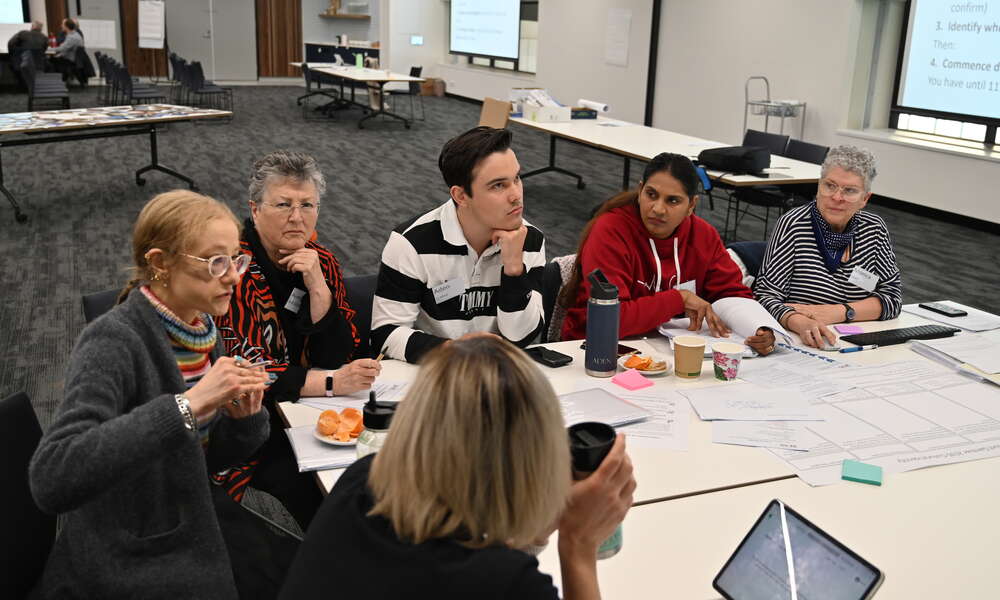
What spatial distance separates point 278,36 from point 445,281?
1719cm

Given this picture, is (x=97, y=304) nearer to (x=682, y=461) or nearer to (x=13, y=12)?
(x=682, y=461)

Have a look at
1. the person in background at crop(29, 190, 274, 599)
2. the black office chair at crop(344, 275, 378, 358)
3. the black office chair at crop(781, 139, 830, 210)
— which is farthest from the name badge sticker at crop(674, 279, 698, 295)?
the black office chair at crop(781, 139, 830, 210)

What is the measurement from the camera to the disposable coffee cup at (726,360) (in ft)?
7.17

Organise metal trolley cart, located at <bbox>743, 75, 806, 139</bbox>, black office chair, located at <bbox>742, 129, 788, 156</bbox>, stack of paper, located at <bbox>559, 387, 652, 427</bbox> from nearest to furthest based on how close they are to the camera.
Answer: stack of paper, located at <bbox>559, 387, 652, 427</bbox>, black office chair, located at <bbox>742, 129, 788, 156</bbox>, metal trolley cart, located at <bbox>743, 75, 806, 139</bbox>

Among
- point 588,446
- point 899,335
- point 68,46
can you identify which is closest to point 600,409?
point 588,446

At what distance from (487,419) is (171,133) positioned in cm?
1119

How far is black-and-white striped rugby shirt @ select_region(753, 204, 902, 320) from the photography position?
289 centimetres

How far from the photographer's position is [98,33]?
15.7 metres

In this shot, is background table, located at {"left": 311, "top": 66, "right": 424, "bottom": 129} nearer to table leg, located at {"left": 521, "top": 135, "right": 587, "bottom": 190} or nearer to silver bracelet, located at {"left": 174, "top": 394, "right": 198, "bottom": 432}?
table leg, located at {"left": 521, "top": 135, "right": 587, "bottom": 190}

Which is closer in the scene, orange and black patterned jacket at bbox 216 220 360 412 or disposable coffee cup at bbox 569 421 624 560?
disposable coffee cup at bbox 569 421 624 560

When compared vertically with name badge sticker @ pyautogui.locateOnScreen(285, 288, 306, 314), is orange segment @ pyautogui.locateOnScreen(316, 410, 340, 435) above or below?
below

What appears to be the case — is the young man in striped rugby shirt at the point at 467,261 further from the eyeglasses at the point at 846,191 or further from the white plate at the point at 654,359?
the eyeglasses at the point at 846,191

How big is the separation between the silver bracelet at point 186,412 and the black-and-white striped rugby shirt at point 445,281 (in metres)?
0.90

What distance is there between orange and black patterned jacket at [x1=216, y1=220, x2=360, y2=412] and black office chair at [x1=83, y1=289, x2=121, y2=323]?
0.29 m
